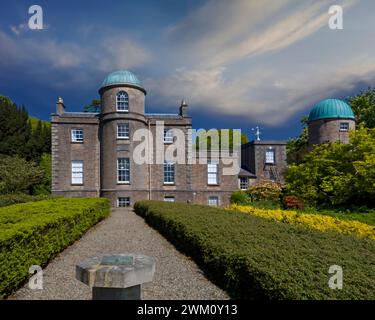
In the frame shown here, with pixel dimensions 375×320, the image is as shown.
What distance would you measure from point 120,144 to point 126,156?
43.4 inches

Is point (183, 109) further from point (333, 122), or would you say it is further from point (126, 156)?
point (333, 122)

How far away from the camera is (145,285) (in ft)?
18.4

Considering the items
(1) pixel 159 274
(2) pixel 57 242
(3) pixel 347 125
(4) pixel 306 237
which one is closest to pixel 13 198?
(2) pixel 57 242

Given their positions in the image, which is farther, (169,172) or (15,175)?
(169,172)

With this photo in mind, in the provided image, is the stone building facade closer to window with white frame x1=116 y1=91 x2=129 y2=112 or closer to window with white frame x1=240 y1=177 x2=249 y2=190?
window with white frame x1=116 y1=91 x2=129 y2=112

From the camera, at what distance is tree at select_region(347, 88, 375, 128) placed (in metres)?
33.8

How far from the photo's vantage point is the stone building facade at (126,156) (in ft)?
81.1

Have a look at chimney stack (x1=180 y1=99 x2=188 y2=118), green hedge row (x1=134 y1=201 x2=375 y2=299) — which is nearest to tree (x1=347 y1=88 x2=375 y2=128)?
chimney stack (x1=180 y1=99 x2=188 y2=118)

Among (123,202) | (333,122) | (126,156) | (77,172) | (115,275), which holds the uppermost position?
(333,122)

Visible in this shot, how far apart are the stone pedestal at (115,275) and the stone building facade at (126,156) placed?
69.4 ft

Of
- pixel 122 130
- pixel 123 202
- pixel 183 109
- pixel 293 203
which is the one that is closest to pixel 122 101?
pixel 122 130

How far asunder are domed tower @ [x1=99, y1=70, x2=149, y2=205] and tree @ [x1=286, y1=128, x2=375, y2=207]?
12.1 metres
